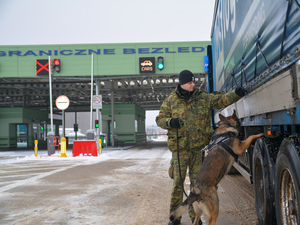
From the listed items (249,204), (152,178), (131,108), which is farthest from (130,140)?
(249,204)

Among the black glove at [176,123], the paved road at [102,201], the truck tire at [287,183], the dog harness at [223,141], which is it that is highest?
the black glove at [176,123]

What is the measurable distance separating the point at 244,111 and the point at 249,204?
2.05 metres

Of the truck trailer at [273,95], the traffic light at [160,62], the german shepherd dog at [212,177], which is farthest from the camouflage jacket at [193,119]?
the traffic light at [160,62]

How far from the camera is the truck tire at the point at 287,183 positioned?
2.16 m

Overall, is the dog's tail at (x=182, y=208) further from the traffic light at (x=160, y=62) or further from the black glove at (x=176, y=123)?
the traffic light at (x=160, y=62)

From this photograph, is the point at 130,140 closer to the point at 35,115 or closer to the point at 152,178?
the point at 35,115

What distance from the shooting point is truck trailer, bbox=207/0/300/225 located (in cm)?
213

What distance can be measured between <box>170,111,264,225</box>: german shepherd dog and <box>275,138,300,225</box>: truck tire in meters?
0.67

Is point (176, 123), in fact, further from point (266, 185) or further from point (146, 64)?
point (146, 64)

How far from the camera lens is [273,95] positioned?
8.34 ft

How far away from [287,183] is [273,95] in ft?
2.58

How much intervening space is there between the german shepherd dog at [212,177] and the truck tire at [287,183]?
26.3 inches

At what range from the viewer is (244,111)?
392 centimetres

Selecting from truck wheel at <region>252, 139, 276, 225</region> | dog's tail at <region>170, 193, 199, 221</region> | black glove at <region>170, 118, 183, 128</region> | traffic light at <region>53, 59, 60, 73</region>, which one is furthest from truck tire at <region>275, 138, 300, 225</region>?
traffic light at <region>53, 59, 60, 73</region>
